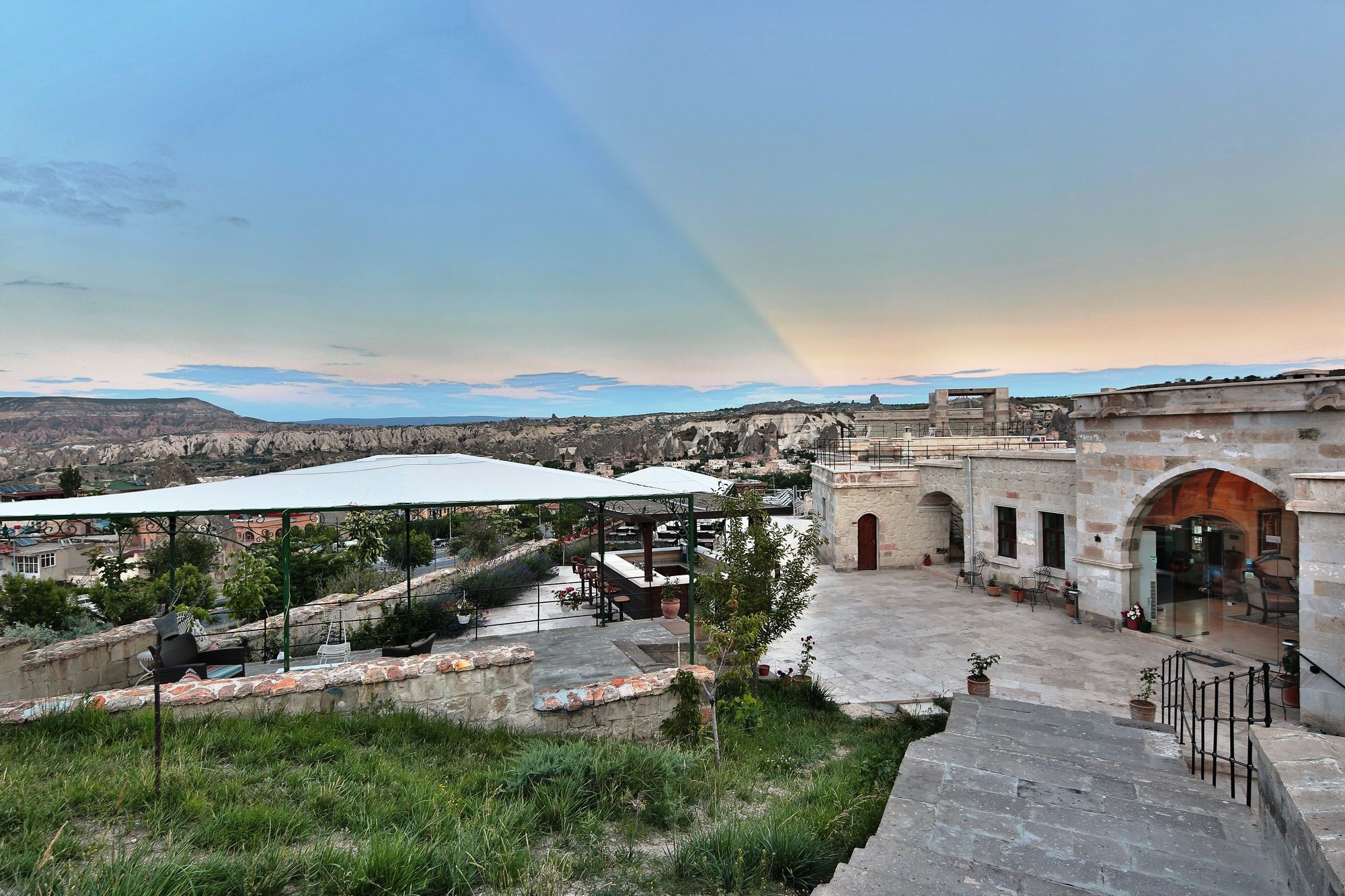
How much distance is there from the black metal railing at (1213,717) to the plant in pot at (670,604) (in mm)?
6437

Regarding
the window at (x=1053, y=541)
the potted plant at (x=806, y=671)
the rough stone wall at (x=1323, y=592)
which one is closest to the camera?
the rough stone wall at (x=1323, y=592)

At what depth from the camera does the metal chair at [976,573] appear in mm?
15352

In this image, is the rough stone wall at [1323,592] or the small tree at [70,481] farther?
the small tree at [70,481]

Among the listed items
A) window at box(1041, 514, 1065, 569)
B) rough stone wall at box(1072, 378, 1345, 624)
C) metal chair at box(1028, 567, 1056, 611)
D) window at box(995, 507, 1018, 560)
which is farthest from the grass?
window at box(995, 507, 1018, 560)

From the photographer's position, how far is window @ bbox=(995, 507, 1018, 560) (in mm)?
14891

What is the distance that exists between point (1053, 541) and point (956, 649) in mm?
5055

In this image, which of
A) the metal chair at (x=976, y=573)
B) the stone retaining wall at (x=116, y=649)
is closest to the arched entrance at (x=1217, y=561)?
the metal chair at (x=976, y=573)

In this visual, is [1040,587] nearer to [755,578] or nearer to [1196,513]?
[1196,513]

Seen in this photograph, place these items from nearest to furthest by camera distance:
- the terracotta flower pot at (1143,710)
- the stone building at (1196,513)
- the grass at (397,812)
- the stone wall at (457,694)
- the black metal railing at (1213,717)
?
the grass at (397,812) < the black metal railing at (1213,717) < the stone wall at (457,694) < the terracotta flower pot at (1143,710) < the stone building at (1196,513)

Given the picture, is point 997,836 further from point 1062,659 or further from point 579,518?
point 579,518

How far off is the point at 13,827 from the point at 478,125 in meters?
17.2

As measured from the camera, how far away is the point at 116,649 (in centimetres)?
720

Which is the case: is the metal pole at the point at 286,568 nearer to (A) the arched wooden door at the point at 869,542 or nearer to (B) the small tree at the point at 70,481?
(A) the arched wooden door at the point at 869,542

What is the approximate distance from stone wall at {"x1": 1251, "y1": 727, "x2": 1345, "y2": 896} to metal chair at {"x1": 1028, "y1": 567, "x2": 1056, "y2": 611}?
10.8 m
